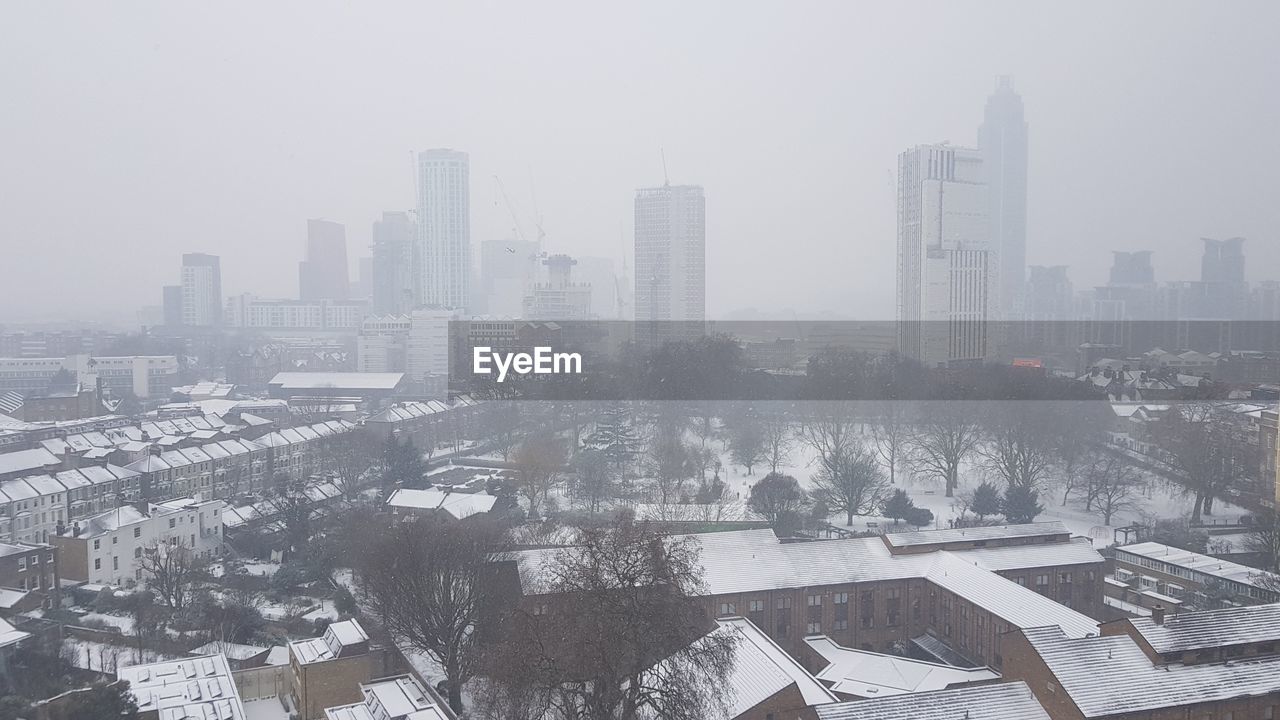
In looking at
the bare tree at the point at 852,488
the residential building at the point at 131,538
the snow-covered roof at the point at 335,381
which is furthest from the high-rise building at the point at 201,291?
the bare tree at the point at 852,488

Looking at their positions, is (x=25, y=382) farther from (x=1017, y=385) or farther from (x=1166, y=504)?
(x=1166, y=504)

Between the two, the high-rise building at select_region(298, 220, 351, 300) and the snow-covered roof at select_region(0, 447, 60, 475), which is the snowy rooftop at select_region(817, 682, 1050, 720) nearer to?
the snow-covered roof at select_region(0, 447, 60, 475)

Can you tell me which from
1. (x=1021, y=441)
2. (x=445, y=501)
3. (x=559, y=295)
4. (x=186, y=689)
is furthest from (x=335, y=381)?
(x=186, y=689)

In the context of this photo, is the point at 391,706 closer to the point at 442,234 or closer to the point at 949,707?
the point at 949,707

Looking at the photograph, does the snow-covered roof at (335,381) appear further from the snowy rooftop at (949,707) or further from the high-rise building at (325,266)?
the snowy rooftop at (949,707)

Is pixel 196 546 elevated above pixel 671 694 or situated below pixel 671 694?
below

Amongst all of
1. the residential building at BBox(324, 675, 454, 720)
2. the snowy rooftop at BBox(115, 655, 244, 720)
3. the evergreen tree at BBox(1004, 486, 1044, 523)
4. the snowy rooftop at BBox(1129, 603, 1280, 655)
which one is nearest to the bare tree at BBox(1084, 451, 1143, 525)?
the evergreen tree at BBox(1004, 486, 1044, 523)

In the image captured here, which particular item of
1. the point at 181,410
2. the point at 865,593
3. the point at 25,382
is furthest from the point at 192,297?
the point at 865,593
